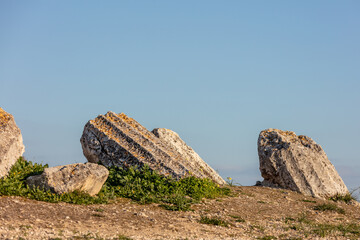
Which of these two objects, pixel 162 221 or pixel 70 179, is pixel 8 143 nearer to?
pixel 70 179

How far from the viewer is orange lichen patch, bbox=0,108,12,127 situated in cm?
1337

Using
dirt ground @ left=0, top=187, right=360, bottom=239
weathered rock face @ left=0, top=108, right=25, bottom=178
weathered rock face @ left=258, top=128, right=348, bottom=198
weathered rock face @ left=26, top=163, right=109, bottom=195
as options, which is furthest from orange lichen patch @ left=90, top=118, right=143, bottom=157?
weathered rock face @ left=258, top=128, right=348, bottom=198

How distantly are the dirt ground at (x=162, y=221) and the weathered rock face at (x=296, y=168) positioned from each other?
2.66m

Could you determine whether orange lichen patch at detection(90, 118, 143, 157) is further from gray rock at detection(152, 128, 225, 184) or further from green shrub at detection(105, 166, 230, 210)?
gray rock at detection(152, 128, 225, 184)

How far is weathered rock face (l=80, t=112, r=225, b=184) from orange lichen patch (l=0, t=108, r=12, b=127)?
2.34m

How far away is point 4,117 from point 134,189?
183 inches

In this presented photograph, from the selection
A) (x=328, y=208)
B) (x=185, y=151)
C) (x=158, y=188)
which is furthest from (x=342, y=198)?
(x=158, y=188)

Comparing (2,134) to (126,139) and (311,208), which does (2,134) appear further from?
(311,208)

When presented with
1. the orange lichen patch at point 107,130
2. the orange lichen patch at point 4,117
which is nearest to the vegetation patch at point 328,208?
the orange lichen patch at point 107,130

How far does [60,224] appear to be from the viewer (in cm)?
904

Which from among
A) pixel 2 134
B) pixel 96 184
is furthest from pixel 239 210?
pixel 2 134

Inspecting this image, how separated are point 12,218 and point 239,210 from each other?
5.92 metres

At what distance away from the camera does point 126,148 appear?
13773 millimetres

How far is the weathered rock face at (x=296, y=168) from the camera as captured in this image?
1628 centimetres
